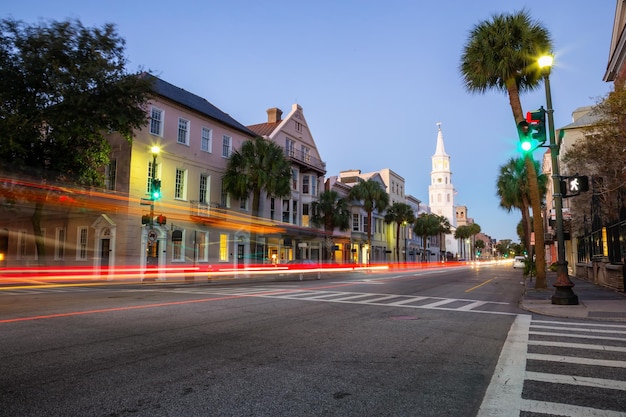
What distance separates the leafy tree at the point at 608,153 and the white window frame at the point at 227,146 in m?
25.3

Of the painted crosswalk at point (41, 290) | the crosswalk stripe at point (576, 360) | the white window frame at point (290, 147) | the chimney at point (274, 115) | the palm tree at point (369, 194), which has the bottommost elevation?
the painted crosswalk at point (41, 290)

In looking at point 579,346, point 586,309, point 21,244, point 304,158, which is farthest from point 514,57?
point 21,244

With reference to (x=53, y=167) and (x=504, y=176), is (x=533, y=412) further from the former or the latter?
(x=504, y=176)

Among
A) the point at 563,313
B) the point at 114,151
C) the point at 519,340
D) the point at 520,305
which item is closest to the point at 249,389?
the point at 519,340

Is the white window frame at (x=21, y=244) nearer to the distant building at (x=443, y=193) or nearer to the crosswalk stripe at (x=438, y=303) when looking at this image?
the crosswalk stripe at (x=438, y=303)

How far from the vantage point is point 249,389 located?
14.8 ft

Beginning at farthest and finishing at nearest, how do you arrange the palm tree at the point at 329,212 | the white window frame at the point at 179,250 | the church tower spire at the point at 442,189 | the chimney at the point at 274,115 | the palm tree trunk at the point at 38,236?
the church tower spire at the point at 442,189
the palm tree at the point at 329,212
the chimney at the point at 274,115
the white window frame at the point at 179,250
the palm tree trunk at the point at 38,236

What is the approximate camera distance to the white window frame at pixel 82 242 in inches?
1204

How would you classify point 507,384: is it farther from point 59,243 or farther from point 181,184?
point 59,243

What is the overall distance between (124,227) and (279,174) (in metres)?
12.2

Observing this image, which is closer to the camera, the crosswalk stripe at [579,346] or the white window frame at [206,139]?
the crosswalk stripe at [579,346]

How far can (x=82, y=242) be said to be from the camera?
3100cm

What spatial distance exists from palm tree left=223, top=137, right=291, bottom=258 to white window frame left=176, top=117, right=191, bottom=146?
13.3 feet

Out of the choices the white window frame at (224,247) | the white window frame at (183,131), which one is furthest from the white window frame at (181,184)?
the white window frame at (224,247)
